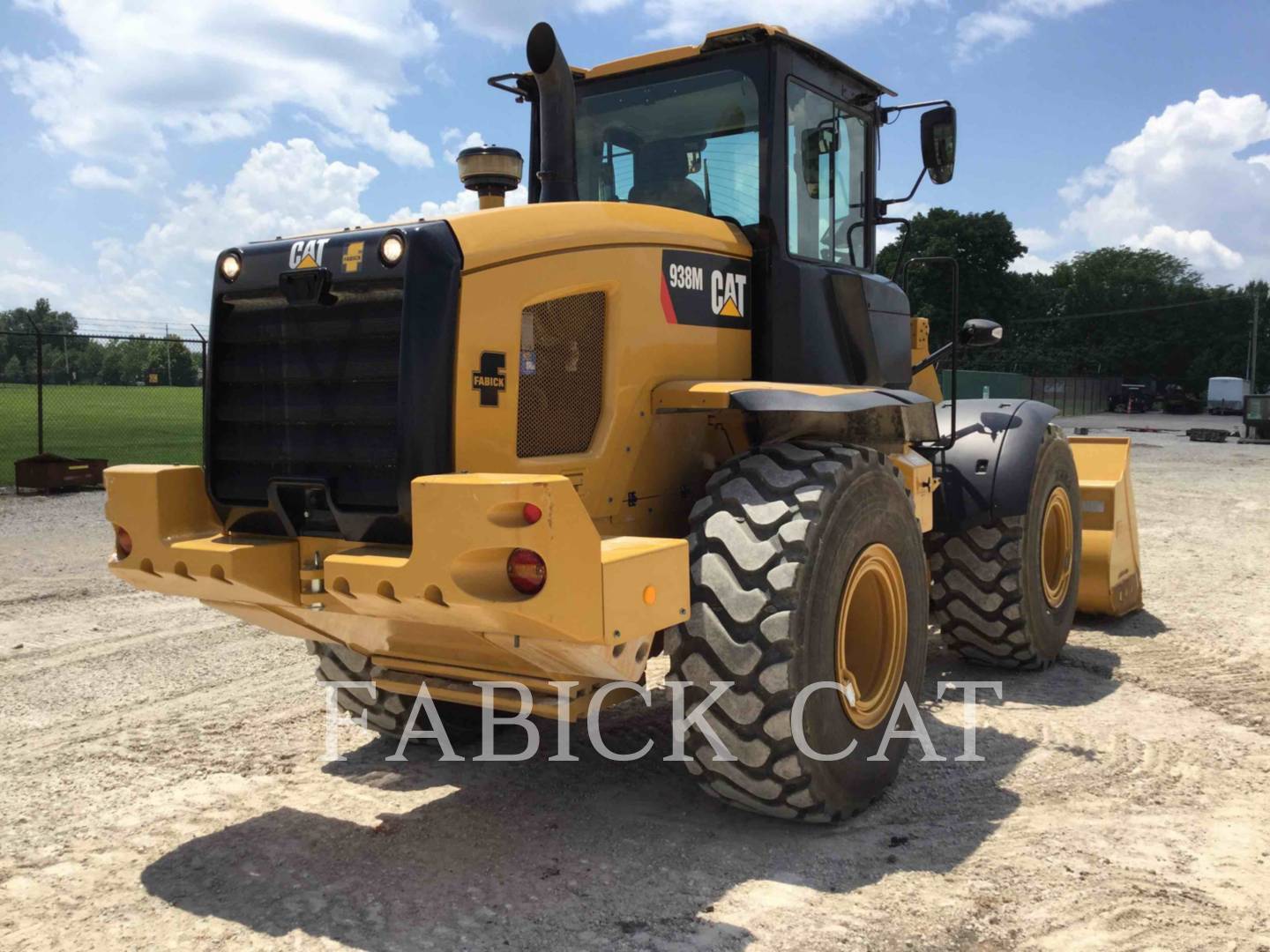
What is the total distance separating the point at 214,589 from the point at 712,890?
6.58 ft

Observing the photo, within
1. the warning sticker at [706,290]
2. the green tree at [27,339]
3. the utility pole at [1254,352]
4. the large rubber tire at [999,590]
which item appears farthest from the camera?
the utility pole at [1254,352]

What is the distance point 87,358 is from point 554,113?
2160 cm

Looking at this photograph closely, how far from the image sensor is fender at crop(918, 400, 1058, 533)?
20.4 feet

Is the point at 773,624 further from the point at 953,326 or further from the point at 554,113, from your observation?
Result: the point at 953,326

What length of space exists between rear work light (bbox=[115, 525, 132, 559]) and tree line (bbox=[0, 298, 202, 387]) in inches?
464

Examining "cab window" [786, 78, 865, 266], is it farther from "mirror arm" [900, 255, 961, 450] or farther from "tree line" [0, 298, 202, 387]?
"tree line" [0, 298, 202, 387]

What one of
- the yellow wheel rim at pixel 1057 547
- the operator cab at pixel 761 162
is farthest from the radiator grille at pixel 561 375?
the yellow wheel rim at pixel 1057 547

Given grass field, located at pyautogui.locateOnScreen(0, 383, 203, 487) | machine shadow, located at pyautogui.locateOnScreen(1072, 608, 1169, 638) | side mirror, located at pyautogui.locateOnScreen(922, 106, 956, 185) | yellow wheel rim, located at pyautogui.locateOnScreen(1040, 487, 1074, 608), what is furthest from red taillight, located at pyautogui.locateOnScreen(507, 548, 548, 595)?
grass field, located at pyautogui.locateOnScreen(0, 383, 203, 487)

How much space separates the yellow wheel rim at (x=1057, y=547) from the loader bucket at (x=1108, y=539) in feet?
1.30

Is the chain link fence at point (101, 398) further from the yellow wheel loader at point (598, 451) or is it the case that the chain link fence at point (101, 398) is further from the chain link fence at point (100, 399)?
the yellow wheel loader at point (598, 451)

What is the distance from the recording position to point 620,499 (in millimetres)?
4270

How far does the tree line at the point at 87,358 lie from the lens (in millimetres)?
17727

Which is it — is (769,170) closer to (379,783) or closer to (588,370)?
(588,370)

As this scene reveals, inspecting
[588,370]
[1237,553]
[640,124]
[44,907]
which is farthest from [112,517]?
[1237,553]
